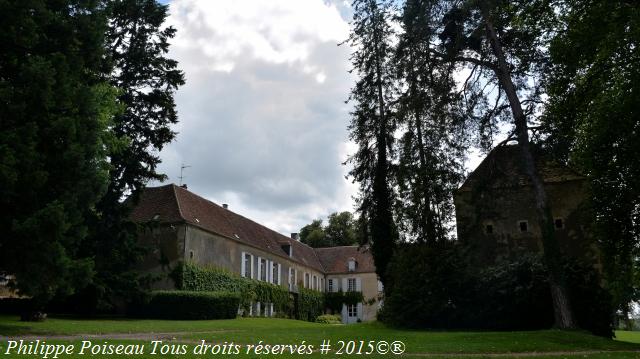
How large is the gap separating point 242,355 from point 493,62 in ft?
50.8

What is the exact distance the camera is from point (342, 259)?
56375mm

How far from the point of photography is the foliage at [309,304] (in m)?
45.9

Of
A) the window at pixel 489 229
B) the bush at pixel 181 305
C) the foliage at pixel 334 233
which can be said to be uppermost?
the foliage at pixel 334 233

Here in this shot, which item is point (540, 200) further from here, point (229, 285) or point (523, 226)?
point (229, 285)

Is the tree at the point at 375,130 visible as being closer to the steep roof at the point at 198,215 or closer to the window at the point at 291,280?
the steep roof at the point at 198,215

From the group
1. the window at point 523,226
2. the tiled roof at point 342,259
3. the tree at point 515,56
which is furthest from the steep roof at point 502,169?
the tiled roof at point 342,259

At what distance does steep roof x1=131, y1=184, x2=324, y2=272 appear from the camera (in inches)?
1281

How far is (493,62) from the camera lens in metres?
19.9

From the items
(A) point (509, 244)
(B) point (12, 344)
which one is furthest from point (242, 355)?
(A) point (509, 244)

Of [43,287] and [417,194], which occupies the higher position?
[417,194]

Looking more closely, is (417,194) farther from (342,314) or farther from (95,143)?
(342,314)

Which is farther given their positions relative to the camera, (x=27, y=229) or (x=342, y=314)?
(x=342, y=314)

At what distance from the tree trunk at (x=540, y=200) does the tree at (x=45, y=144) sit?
14402 mm

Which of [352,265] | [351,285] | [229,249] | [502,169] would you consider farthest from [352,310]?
[502,169]
